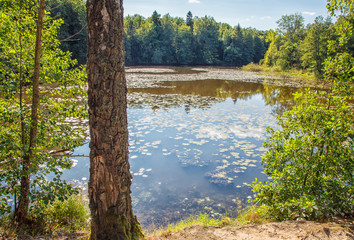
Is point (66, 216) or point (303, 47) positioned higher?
point (303, 47)

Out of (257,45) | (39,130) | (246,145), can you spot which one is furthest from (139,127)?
(257,45)

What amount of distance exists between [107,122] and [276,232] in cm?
284

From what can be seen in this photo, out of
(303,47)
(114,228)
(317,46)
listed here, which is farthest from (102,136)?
(303,47)

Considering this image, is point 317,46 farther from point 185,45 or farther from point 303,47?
point 185,45

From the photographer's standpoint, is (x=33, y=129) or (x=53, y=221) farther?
(x=53, y=221)

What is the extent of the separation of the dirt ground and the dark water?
56.5 inches

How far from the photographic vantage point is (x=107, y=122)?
276 cm

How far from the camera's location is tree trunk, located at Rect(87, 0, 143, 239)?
8.68ft

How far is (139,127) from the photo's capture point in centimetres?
1081

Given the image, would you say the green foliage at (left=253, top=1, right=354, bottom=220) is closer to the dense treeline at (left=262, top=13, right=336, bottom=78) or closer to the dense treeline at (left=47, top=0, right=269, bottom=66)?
the dense treeline at (left=262, top=13, right=336, bottom=78)

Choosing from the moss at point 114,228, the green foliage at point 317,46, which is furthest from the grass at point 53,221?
the green foliage at point 317,46

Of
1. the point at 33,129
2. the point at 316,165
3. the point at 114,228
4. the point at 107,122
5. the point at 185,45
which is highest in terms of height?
the point at 185,45

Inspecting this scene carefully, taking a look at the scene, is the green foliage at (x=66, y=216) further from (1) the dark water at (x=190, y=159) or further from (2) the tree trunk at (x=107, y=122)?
(2) the tree trunk at (x=107, y=122)

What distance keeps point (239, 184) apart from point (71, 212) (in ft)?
13.7
